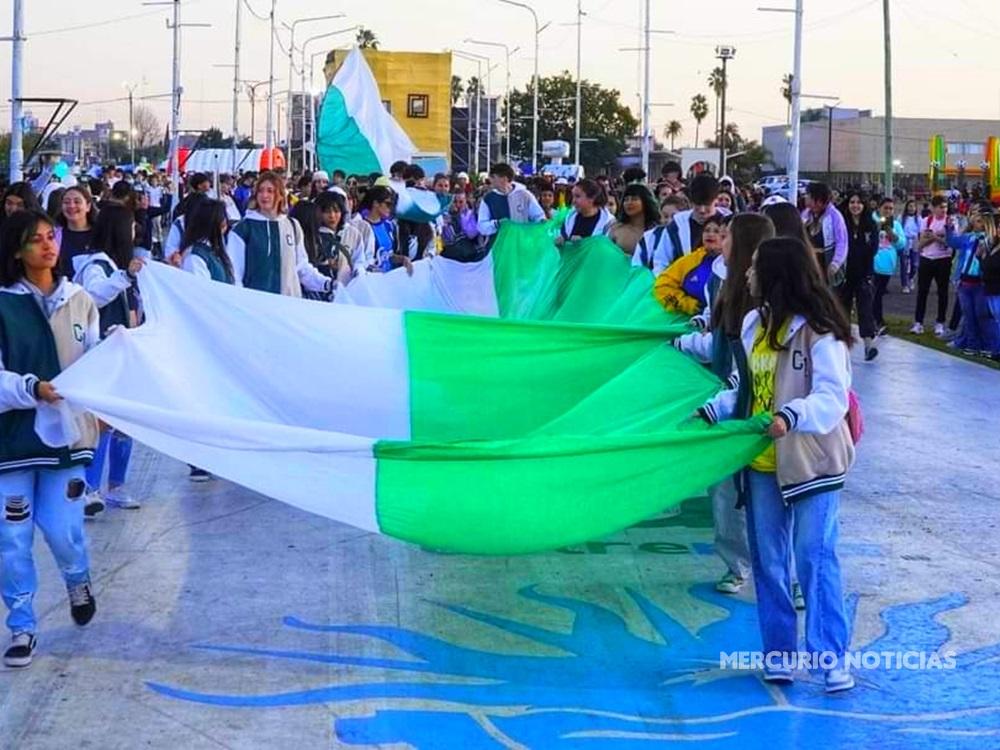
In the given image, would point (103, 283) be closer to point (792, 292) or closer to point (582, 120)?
point (792, 292)

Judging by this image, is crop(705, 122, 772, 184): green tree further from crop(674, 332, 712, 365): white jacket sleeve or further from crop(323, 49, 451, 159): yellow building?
crop(674, 332, 712, 365): white jacket sleeve

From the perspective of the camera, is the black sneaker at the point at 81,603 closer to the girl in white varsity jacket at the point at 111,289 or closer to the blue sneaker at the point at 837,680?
the girl in white varsity jacket at the point at 111,289

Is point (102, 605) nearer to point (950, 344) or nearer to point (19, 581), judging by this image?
point (19, 581)

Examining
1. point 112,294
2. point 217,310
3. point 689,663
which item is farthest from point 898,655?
point 112,294

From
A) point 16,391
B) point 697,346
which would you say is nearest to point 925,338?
point 697,346

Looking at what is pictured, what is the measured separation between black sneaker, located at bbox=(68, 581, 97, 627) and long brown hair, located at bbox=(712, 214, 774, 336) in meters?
2.89

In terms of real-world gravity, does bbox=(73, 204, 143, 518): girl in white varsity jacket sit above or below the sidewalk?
above

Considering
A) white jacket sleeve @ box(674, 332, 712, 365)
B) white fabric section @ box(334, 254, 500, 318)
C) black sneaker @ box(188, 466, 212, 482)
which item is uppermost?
white fabric section @ box(334, 254, 500, 318)

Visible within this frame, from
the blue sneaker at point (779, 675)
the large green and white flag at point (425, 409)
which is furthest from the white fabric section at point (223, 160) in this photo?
the blue sneaker at point (779, 675)

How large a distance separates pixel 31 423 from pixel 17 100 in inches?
807

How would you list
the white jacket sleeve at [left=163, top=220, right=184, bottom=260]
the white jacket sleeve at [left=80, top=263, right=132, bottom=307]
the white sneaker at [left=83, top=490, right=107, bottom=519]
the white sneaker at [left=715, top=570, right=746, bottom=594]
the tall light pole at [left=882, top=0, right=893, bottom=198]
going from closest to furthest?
1. the white sneaker at [left=715, top=570, right=746, bottom=594]
2. the white jacket sleeve at [left=80, top=263, right=132, bottom=307]
3. the white sneaker at [left=83, top=490, right=107, bottom=519]
4. the white jacket sleeve at [left=163, top=220, right=184, bottom=260]
5. the tall light pole at [left=882, top=0, right=893, bottom=198]

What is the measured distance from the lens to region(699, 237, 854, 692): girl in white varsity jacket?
548cm

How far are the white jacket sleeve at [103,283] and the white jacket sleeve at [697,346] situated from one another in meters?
2.70

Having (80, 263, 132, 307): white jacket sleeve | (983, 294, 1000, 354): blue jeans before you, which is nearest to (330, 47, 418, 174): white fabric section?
(983, 294, 1000, 354): blue jeans
